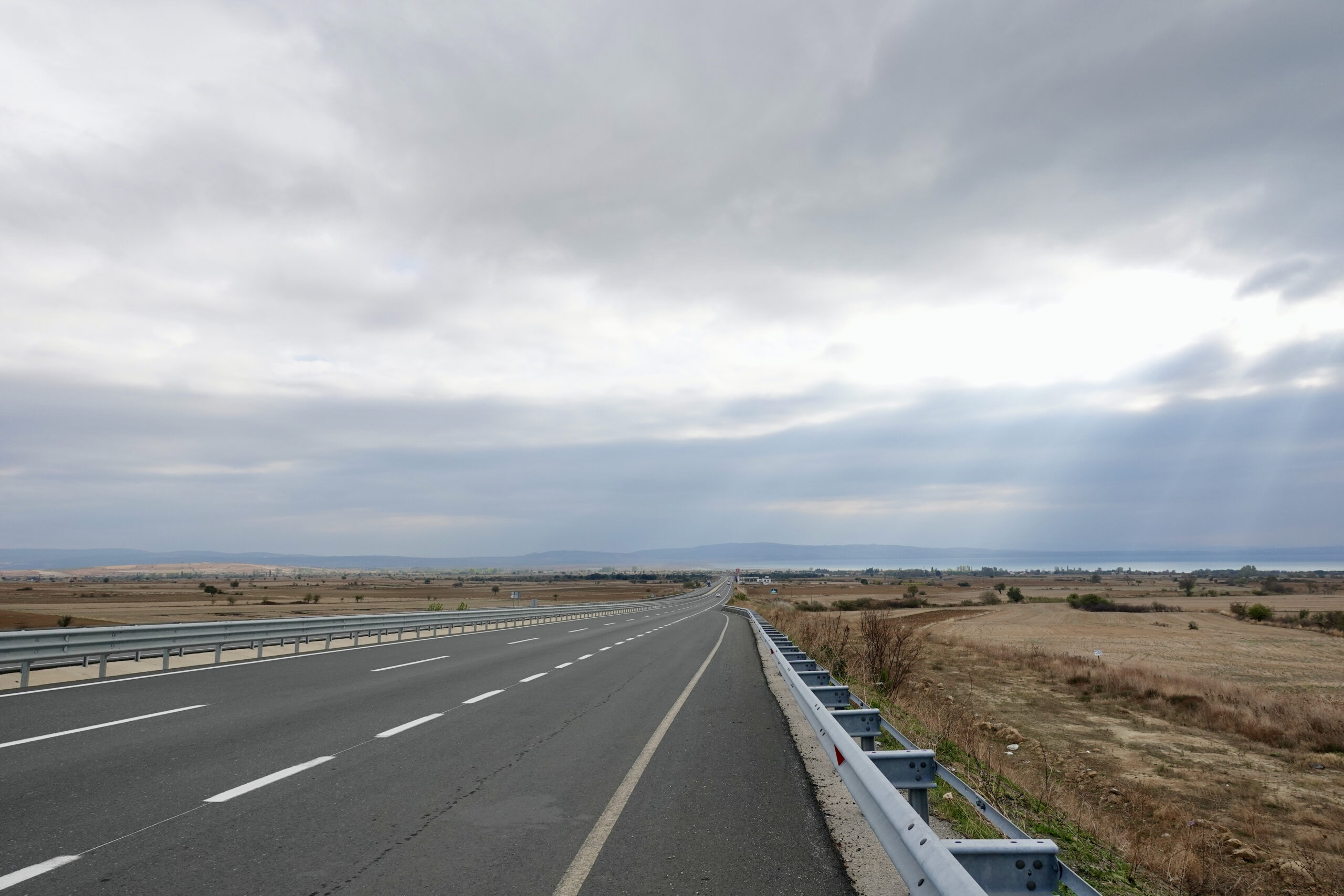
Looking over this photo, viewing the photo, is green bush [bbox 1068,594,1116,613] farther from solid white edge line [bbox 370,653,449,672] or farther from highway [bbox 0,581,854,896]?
highway [bbox 0,581,854,896]

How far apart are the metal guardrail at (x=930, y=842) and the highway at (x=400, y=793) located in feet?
2.32

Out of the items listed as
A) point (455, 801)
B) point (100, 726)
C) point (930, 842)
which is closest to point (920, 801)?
point (930, 842)

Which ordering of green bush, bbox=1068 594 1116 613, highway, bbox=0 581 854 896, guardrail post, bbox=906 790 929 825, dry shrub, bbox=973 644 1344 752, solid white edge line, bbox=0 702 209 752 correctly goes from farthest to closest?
green bush, bbox=1068 594 1116 613, dry shrub, bbox=973 644 1344 752, solid white edge line, bbox=0 702 209 752, guardrail post, bbox=906 790 929 825, highway, bbox=0 581 854 896

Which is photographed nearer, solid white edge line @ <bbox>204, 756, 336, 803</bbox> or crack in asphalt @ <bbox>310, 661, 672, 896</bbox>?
crack in asphalt @ <bbox>310, 661, 672, 896</bbox>

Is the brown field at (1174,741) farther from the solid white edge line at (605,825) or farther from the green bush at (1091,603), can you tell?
the green bush at (1091,603)

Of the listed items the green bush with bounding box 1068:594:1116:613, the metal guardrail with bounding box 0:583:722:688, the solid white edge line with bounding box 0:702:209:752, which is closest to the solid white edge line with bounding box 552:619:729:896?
the solid white edge line with bounding box 0:702:209:752

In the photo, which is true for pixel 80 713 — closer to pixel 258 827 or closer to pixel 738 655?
pixel 258 827

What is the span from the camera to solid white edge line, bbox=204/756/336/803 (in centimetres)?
637

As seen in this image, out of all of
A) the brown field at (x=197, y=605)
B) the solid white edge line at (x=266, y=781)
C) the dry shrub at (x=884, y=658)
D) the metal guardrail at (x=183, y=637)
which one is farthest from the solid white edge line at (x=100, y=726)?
the dry shrub at (x=884, y=658)

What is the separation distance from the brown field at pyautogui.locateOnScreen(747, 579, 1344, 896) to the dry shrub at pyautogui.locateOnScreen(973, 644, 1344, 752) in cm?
6

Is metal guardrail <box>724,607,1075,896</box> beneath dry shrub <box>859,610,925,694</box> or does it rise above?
above

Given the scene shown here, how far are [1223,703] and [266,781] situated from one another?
75.5ft

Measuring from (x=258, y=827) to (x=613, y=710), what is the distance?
6541mm

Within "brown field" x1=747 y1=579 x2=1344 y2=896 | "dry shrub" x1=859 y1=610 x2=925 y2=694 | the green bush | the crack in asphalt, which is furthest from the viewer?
the green bush
